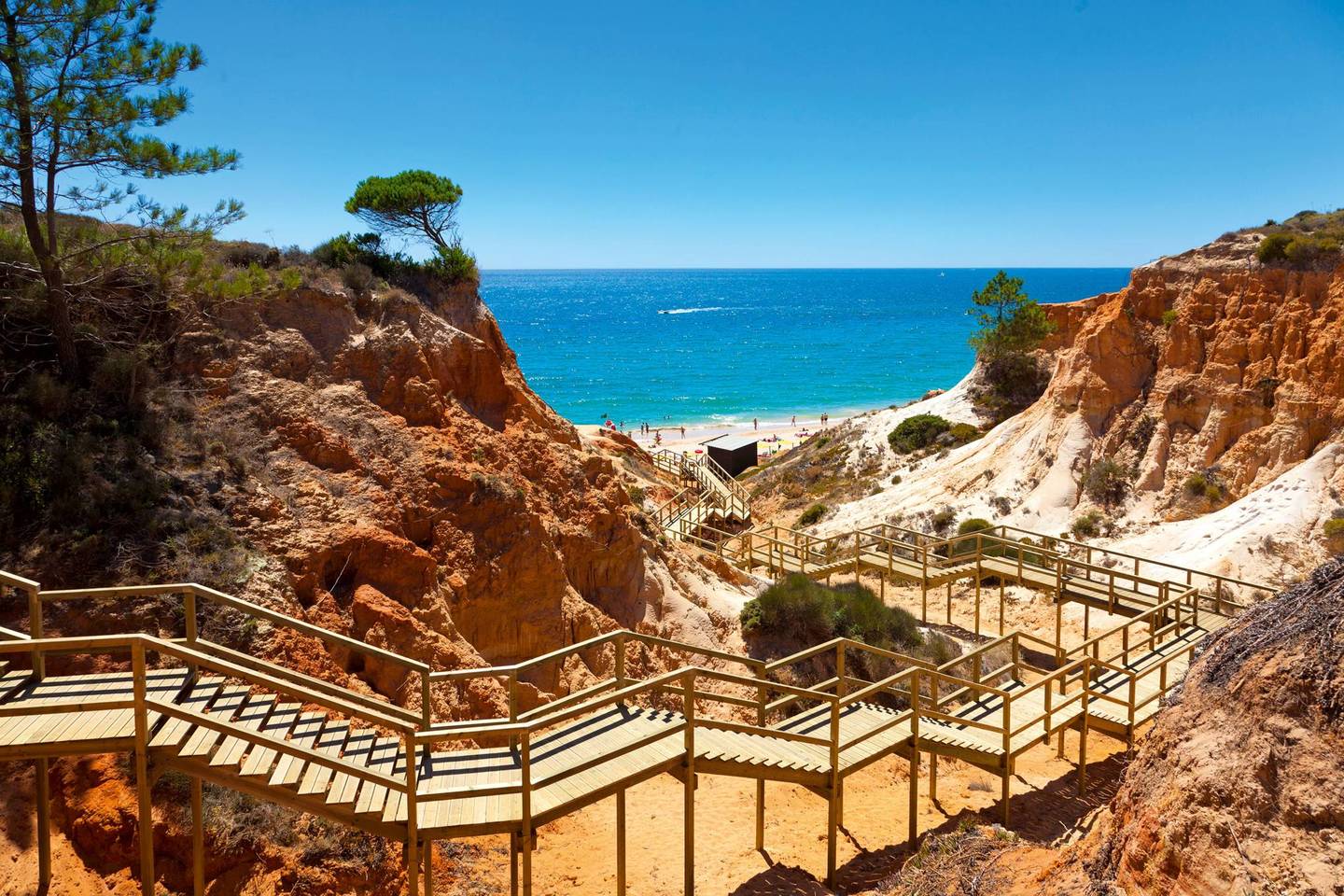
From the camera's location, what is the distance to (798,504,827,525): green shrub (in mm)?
35219

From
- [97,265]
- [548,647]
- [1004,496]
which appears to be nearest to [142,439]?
[97,265]

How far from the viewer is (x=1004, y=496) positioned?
31766 millimetres

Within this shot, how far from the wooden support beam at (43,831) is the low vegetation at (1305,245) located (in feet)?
107

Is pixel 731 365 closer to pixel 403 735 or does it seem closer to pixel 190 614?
pixel 190 614

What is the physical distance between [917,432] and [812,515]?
29.3 ft

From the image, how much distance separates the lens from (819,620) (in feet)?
59.3

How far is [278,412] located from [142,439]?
1913 millimetres

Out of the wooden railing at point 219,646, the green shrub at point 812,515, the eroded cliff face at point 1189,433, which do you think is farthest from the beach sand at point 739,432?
the wooden railing at point 219,646

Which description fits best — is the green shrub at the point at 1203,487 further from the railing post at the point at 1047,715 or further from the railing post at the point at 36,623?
the railing post at the point at 36,623

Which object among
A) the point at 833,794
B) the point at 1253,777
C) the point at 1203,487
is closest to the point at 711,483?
the point at 1203,487

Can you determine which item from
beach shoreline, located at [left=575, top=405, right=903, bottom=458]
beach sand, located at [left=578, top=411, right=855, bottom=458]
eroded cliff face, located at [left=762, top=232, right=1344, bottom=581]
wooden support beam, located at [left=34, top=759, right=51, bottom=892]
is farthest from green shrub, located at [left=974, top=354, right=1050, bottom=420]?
wooden support beam, located at [left=34, top=759, right=51, bottom=892]

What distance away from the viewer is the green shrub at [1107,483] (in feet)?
96.3

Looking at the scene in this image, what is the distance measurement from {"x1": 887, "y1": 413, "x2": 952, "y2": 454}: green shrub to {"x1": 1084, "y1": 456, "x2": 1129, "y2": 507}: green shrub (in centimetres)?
1083

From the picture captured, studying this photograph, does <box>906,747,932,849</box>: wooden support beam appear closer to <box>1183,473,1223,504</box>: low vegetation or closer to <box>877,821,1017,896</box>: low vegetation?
<box>877,821,1017,896</box>: low vegetation
